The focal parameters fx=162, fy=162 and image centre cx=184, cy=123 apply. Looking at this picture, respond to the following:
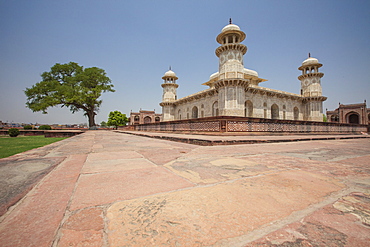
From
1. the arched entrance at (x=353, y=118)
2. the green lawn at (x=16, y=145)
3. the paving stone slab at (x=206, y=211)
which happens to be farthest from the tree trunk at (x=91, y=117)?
the arched entrance at (x=353, y=118)

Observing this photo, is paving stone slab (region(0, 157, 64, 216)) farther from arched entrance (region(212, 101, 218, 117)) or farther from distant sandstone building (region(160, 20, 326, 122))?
arched entrance (region(212, 101, 218, 117))

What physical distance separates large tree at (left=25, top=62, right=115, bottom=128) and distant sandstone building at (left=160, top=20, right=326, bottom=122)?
1002 cm

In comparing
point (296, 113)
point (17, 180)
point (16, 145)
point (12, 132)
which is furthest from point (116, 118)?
point (17, 180)

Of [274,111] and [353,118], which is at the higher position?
[274,111]

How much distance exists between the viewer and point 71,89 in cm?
2133

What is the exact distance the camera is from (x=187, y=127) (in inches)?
388

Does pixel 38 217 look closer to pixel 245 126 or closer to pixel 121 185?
pixel 121 185

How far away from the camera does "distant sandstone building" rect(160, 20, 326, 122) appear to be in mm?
15344

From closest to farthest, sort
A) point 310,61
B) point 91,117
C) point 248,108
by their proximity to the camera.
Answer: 1. point 248,108
2. point 310,61
3. point 91,117

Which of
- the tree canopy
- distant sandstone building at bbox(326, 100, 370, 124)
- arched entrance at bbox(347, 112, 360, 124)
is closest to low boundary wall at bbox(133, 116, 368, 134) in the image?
distant sandstone building at bbox(326, 100, 370, 124)

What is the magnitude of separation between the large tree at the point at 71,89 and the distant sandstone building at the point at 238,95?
10.0m

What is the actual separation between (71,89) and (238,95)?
2100 centimetres

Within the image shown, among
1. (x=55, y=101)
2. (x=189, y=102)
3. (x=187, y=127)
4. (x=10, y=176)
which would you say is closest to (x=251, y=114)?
(x=189, y=102)

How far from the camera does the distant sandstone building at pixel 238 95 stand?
15344 millimetres
